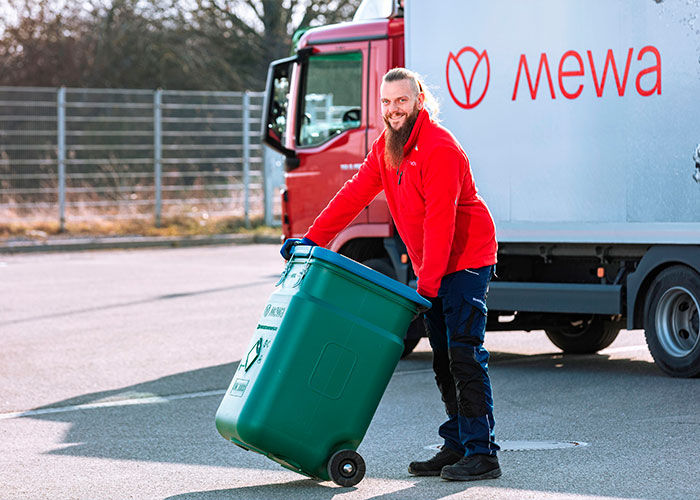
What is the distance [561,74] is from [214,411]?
11.0 feet

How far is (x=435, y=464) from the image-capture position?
6016mm

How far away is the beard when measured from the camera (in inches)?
229

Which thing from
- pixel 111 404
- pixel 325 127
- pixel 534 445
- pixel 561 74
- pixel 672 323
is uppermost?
pixel 561 74

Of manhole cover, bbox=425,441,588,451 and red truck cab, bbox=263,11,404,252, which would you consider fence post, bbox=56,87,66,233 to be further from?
manhole cover, bbox=425,441,588,451

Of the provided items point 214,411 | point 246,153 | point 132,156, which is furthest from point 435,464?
point 246,153

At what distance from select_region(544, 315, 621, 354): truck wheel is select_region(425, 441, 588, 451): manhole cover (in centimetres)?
346

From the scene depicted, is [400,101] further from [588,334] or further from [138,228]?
[138,228]

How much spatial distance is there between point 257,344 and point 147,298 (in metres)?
9.12

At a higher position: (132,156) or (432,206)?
(132,156)

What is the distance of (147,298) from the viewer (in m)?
14.6

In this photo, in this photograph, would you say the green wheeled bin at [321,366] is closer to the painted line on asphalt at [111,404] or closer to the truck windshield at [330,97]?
the painted line on asphalt at [111,404]

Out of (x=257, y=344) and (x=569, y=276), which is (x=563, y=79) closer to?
(x=569, y=276)

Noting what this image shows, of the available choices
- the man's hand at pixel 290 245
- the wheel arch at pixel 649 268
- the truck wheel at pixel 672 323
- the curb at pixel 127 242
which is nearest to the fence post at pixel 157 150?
the curb at pixel 127 242

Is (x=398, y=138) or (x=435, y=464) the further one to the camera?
(x=435, y=464)
